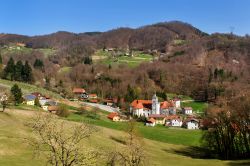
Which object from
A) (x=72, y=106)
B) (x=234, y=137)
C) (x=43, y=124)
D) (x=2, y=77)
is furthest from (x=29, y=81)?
(x=43, y=124)

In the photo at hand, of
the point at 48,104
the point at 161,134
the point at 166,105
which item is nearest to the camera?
the point at 161,134

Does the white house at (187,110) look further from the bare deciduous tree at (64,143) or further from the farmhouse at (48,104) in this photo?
the bare deciduous tree at (64,143)

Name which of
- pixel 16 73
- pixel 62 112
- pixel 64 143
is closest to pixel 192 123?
pixel 62 112

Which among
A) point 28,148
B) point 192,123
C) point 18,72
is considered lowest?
point 192,123

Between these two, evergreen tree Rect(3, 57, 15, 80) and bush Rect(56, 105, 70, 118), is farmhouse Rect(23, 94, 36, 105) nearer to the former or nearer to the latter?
bush Rect(56, 105, 70, 118)

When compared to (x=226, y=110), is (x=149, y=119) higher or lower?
lower

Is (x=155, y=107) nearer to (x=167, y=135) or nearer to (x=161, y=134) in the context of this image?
(x=161, y=134)

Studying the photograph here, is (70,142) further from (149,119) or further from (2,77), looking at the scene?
(2,77)
